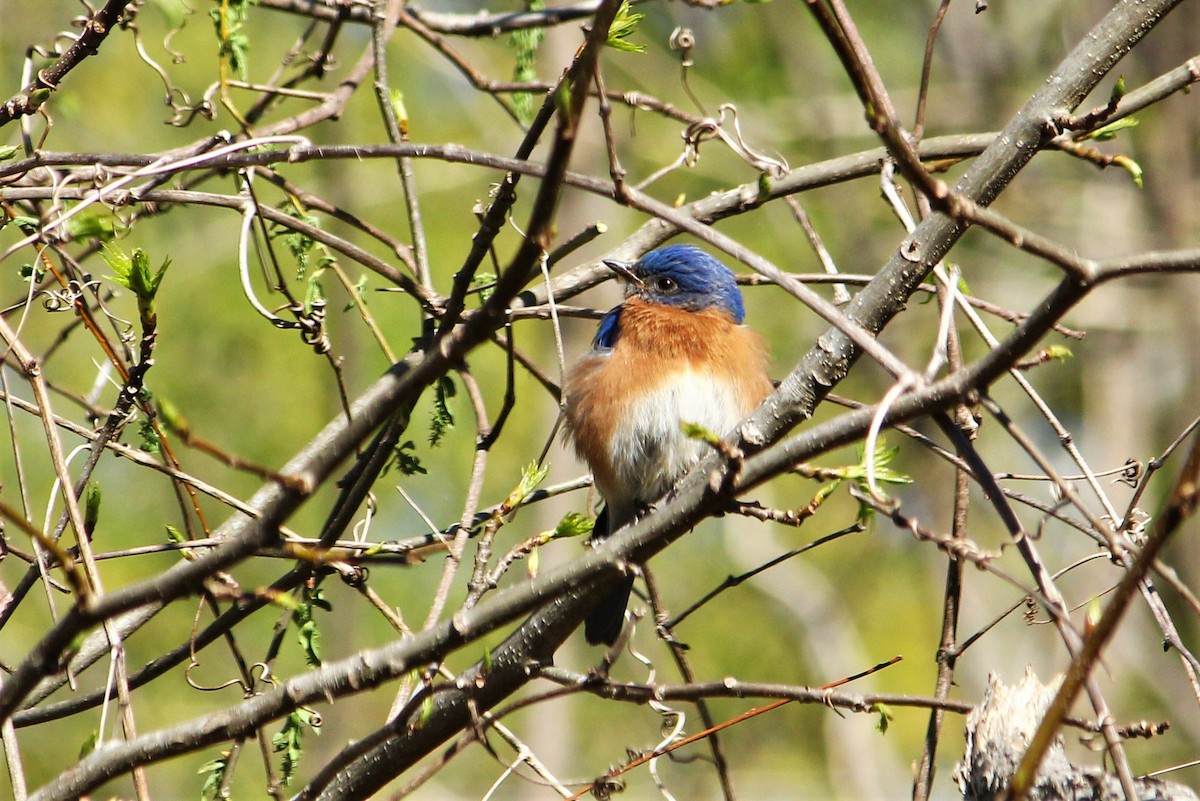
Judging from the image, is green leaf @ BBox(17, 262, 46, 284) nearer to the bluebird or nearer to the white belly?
the bluebird

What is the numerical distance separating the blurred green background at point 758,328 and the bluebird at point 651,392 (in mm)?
3311

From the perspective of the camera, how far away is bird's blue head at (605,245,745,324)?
4840 mm

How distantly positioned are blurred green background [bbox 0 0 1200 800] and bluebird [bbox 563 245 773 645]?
3311mm

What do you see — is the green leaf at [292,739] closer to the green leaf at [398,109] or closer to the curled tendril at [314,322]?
the curled tendril at [314,322]

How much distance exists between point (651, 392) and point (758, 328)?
6.64m

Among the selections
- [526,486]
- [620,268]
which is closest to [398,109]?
[620,268]

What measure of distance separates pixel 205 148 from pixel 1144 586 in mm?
2576

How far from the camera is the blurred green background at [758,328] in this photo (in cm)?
885

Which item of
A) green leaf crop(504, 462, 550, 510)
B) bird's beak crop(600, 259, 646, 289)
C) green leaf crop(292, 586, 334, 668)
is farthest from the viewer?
bird's beak crop(600, 259, 646, 289)

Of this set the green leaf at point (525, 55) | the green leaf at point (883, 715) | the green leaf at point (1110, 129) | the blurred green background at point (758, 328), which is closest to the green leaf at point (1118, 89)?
the green leaf at point (1110, 129)

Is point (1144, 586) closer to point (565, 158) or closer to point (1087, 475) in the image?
point (1087, 475)

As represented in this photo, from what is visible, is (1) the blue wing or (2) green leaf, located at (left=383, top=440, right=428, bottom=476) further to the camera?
(1) the blue wing

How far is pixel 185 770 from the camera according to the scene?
9.66m

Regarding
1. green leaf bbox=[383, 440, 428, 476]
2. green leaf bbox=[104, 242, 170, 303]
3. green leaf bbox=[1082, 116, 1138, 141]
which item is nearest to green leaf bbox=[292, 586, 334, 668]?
green leaf bbox=[383, 440, 428, 476]
